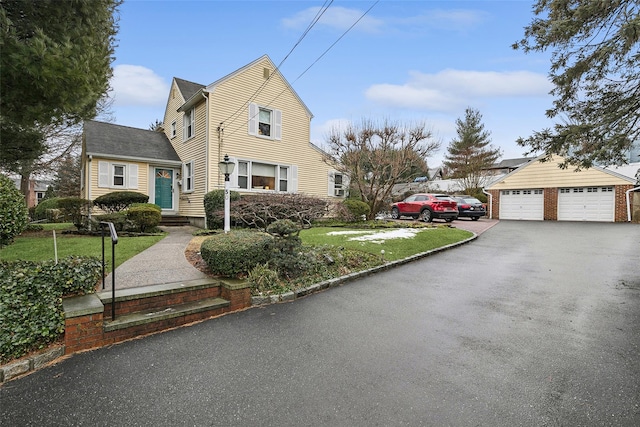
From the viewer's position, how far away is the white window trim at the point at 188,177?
15344mm

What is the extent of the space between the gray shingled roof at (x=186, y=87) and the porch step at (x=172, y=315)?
49.0 ft

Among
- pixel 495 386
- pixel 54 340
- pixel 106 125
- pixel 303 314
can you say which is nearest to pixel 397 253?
pixel 303 314

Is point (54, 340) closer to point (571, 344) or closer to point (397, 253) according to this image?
point (571, 344)

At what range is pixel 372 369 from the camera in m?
3.08

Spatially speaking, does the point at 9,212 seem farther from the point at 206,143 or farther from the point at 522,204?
the point at 522,204

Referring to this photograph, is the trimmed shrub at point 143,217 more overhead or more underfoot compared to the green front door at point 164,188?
more underfoot

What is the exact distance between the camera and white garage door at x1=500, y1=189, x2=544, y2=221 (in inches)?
873

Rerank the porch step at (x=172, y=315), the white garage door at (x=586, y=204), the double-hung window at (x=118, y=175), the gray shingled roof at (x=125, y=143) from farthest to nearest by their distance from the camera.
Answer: the white garage door at (x=586, y=204) < the double-hung window at (x=118, y=175) < the gray shingled roof at (x=125, y=143) < the porch step at (x=172, y=315)

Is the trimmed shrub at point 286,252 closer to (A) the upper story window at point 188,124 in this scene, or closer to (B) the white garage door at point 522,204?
(A) the upper story window at point 188,124

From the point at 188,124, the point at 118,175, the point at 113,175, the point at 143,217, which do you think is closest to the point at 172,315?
the point at 143,217

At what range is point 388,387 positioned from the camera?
278 cm

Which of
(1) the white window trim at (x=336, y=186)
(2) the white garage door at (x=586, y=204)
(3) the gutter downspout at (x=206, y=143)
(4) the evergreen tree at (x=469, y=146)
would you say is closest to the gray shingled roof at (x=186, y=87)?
(3) the gutter downspout at (x=206, y=143)

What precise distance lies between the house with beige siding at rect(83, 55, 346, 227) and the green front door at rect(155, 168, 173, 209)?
0.15 feet

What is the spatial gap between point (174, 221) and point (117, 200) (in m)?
3.16
